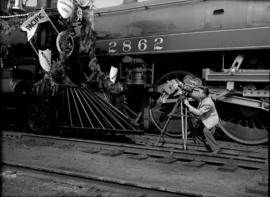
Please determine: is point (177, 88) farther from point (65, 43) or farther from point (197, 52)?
point (65, 43)

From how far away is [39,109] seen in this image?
8.31m

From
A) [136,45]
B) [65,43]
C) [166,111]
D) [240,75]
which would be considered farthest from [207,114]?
[65,43]

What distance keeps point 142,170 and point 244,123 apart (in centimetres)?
308

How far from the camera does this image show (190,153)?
5844mm

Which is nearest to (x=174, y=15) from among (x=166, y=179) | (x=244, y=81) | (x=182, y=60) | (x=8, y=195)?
(x=182, y=60)

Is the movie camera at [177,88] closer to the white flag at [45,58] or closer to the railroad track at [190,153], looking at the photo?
the railroad track at [190,153]

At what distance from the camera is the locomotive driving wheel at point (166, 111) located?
776 cm

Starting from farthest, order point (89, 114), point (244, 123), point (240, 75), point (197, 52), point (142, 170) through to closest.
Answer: point (89, 114) → point (244, 123) → point (197, 52) → point (240, 75) → point (142, 170)

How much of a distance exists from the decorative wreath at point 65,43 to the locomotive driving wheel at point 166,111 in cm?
211

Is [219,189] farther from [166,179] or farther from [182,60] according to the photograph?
[182,60]

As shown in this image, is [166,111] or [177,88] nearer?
[177,88]

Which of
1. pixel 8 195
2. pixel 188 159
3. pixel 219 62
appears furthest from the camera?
pixel 219 62

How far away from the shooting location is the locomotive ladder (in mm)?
7109

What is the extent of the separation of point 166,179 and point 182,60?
392 centimetres
